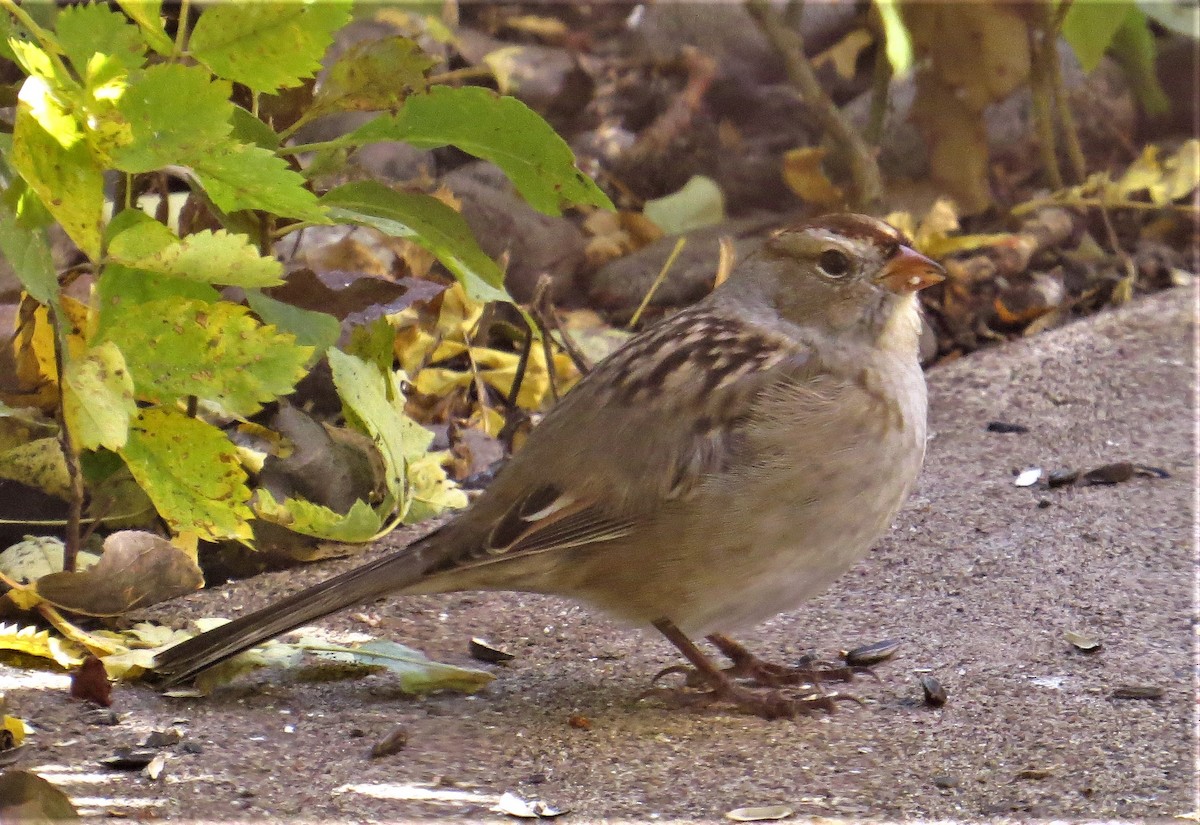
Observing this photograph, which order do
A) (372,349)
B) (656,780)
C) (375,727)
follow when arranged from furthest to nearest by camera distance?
(372,349) → (375,727) → (656,780)

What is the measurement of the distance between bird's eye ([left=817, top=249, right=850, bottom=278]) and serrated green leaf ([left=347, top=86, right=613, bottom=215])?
465mm

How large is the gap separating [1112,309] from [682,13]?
256 centimetres

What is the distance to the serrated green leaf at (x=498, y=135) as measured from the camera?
349cm

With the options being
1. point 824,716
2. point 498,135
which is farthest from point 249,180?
point 824,716

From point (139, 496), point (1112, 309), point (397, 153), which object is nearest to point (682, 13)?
point (397, 153)

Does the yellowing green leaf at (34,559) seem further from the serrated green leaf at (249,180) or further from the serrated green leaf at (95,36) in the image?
the serrated green leaf at (95,36)

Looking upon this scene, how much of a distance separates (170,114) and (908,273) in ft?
4.94

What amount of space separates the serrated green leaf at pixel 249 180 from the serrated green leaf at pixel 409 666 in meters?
0.88

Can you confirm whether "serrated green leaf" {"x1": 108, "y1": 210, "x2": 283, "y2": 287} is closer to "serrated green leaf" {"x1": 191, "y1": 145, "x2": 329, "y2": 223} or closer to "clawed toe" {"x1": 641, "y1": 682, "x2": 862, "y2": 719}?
"serrated green leaf" {"x1": 191, "y1": 145, "x2": 329, "y2": 223}

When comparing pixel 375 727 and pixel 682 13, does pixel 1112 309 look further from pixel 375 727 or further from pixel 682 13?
pixel 375 727

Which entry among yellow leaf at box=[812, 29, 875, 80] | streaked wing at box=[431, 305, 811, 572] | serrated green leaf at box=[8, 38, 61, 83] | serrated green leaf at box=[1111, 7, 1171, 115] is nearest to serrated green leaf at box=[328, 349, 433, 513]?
streaked wing at box=[431, 305, 811, 572]

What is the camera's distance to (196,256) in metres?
2.89

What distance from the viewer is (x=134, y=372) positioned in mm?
3033

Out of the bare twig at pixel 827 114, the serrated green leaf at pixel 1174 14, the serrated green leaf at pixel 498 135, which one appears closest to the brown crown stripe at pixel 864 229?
the serrated green leaf at pixel 498 135
